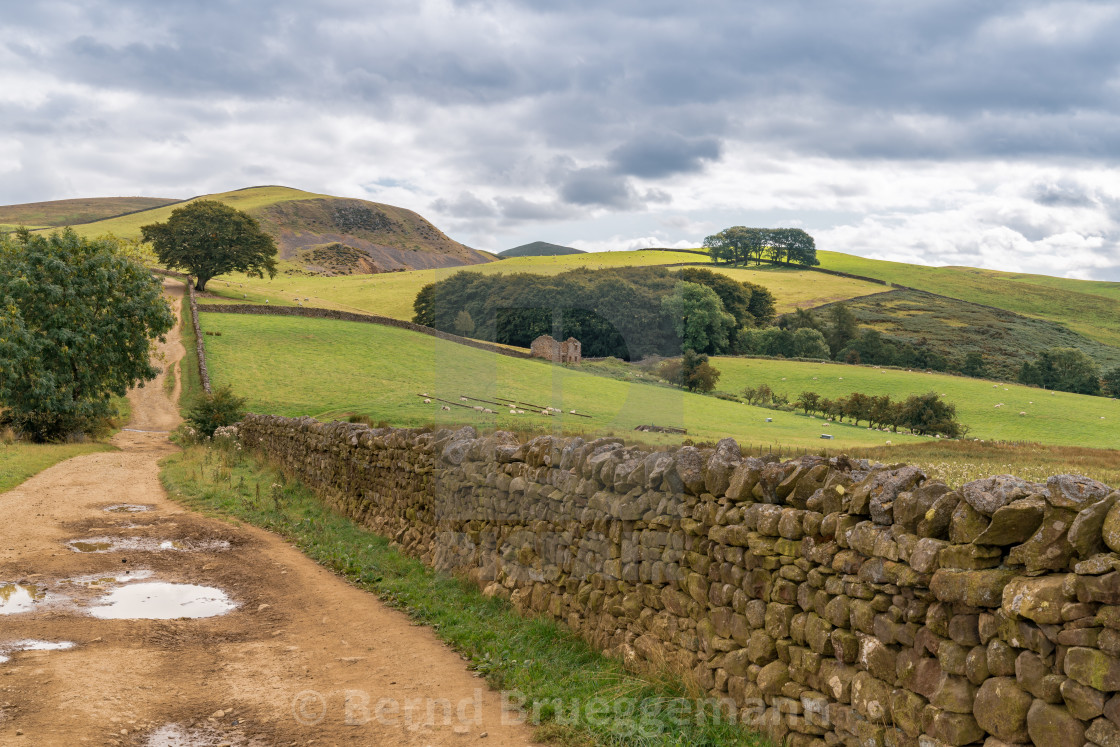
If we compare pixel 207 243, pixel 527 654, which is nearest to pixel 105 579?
pixel 527 654

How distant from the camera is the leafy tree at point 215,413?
104 ft

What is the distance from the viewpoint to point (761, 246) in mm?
142750

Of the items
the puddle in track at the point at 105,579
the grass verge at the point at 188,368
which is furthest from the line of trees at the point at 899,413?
the puddle in track at the point at 105,579

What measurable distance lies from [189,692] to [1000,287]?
155880mm

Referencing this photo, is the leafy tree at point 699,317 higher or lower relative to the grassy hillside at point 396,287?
lower

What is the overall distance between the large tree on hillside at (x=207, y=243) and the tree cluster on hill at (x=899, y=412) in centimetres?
5938

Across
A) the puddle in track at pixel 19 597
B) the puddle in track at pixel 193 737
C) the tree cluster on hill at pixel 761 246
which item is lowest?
the puddle in track at pixel 19 597

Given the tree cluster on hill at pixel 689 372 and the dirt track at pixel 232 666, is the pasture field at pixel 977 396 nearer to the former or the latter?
the tree cluster on hill at pixel 689 372

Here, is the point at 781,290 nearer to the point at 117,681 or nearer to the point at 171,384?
the point at 171,384

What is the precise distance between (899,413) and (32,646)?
145 feet

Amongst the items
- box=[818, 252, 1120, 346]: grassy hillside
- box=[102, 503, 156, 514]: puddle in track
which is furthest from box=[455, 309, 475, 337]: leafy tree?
box=[818, 252, 1120, 346]: grassy hillside

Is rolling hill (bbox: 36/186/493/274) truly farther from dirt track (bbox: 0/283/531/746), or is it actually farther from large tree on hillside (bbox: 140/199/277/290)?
dirt track (bbox: 0/283/531/746)

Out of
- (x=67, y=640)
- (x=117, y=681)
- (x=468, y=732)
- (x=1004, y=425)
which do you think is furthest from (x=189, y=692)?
(x=1004, y=425)

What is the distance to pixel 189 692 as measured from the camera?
247 inches
